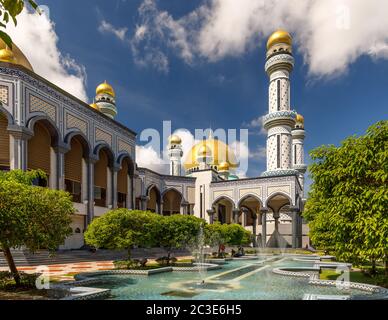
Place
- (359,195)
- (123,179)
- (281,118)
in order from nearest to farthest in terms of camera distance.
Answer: (359,195) → (123,179) → (281,118)

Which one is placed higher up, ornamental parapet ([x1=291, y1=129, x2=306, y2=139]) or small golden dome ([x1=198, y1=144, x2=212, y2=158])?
ornamental parapet ([x1=291, y1=129, x2=306, y2=139])

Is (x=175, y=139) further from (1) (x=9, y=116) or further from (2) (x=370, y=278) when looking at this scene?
(2) (x=370, y=278)

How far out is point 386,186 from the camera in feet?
25.8

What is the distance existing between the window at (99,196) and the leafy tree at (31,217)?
1868 cm

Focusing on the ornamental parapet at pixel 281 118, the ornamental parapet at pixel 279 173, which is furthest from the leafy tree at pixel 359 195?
the ornamental parapet at pixel 281 118

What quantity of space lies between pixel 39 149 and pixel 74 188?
4848mm

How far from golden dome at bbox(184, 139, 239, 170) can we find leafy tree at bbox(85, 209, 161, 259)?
130ft

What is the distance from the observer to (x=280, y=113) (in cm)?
3969

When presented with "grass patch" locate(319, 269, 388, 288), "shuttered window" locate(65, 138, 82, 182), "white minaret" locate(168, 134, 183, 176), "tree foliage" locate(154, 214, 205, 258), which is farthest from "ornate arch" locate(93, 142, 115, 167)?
"white minaret" locate(168, 134, 183, 176)

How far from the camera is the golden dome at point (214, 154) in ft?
183

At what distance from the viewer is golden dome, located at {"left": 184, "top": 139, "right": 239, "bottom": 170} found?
55.8 metres

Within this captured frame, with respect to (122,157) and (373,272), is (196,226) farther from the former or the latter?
(122,157)

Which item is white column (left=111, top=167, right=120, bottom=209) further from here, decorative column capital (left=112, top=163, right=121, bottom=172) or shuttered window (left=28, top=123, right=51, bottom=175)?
shuttered window (left=28, top=123, right=51, bottom=175)

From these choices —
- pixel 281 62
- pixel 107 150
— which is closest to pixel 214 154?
pixel 281 62
